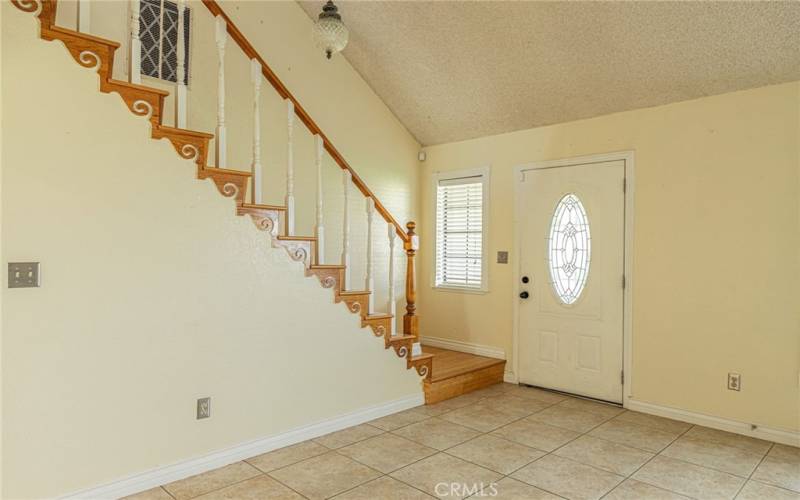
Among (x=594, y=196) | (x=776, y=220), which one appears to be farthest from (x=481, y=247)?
(x=776, y=220)

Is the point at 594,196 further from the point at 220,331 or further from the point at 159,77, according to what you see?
the point at 159,77

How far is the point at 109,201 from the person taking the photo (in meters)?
2.54

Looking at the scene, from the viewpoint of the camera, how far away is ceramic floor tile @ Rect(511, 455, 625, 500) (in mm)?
2707

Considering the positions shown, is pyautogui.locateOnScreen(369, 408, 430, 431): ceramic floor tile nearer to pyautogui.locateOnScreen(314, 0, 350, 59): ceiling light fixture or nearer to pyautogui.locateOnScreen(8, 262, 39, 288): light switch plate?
pyautogui.locateOnScreen(8, 262, 39, 288): light switch plate

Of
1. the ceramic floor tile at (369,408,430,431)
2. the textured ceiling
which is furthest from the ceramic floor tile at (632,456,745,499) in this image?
the textured ceiling

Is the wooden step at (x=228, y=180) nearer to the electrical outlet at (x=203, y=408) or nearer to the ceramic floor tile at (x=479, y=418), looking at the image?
the electrical outlet at (x=203, y=408)

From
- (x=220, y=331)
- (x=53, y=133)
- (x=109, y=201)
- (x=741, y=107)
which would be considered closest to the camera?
(x=53, y=133)

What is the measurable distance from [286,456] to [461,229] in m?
2.99

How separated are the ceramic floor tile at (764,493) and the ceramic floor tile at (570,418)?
1034 millimetres

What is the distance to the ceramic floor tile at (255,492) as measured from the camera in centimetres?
259

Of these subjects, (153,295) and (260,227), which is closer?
(153,295)

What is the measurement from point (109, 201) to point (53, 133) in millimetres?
391

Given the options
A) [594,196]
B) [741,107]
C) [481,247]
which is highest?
[741,107]

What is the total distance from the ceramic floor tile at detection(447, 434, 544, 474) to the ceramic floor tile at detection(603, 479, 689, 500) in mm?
535
